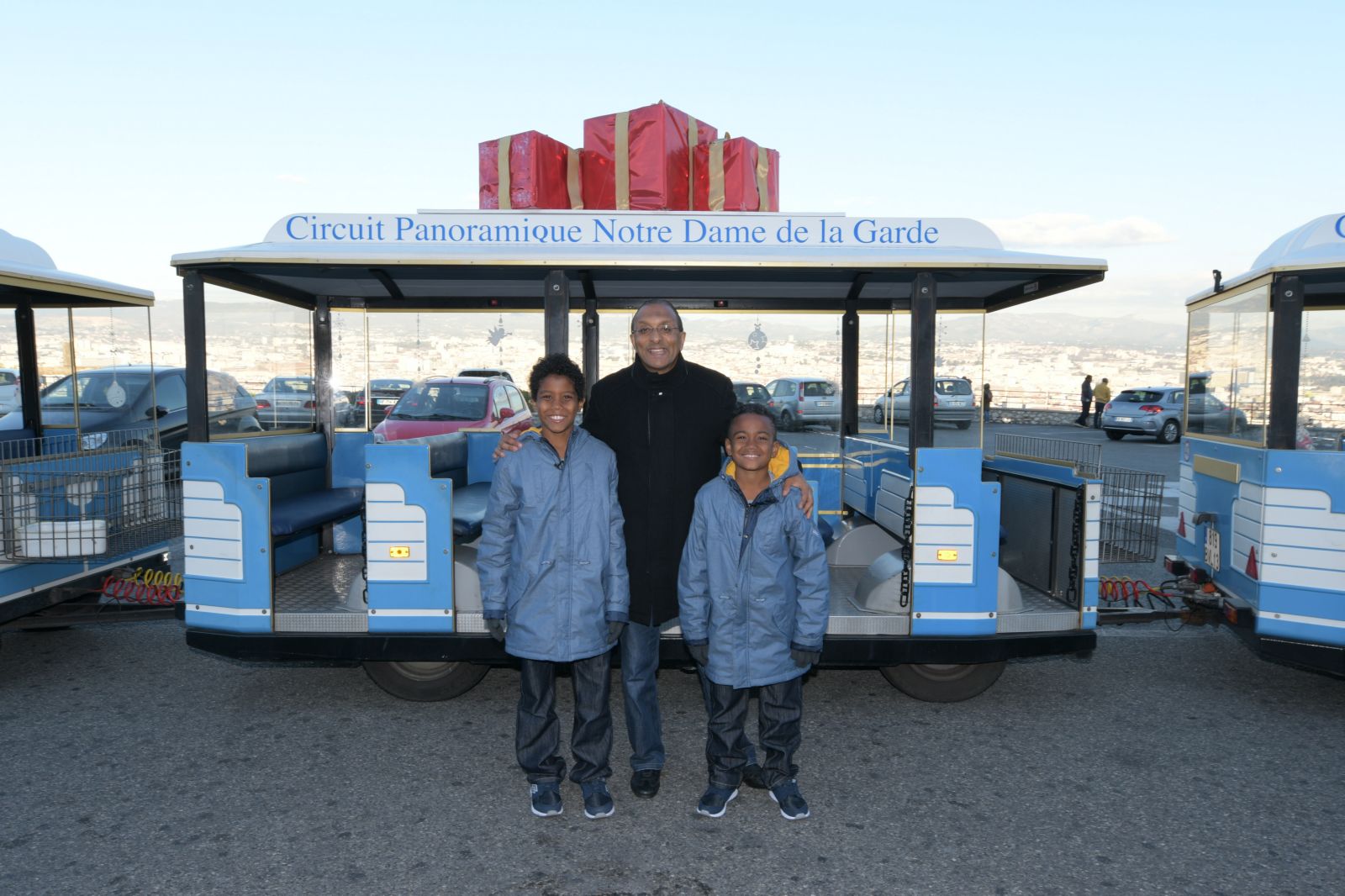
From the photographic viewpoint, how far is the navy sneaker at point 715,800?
11.3ft

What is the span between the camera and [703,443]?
11.7ft

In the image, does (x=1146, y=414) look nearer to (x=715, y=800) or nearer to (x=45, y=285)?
(x=715, y=800)

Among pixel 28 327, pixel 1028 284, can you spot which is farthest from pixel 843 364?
pixel 28 327

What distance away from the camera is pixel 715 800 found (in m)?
3.45

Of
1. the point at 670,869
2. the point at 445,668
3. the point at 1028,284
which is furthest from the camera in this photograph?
the point at 1028,284

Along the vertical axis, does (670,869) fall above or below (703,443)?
below

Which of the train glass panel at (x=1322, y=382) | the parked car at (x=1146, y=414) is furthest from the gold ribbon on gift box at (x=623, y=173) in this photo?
the parked car at (x=1146, y=414)

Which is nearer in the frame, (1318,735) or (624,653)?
(624,653)

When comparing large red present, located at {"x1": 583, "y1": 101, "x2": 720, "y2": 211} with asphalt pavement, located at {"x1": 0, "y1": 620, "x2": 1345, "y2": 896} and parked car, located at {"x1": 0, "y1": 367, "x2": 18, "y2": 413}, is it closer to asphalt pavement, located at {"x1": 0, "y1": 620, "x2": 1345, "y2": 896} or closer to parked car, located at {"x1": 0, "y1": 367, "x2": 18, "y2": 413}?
asphalt pavement, located at {"x1": 0, "y1": 620, "x2": 1345, "y2": 896}

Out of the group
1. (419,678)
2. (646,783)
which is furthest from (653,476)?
(419,678)

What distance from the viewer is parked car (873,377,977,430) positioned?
4.77 metres

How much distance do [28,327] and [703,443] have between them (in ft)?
19.6

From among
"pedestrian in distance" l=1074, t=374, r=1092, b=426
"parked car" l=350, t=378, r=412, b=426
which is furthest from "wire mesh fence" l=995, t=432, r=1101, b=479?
"pedestrian in distance" l=1074, t=374, r=1092, b=426

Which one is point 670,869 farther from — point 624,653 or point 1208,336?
point 1208,336
